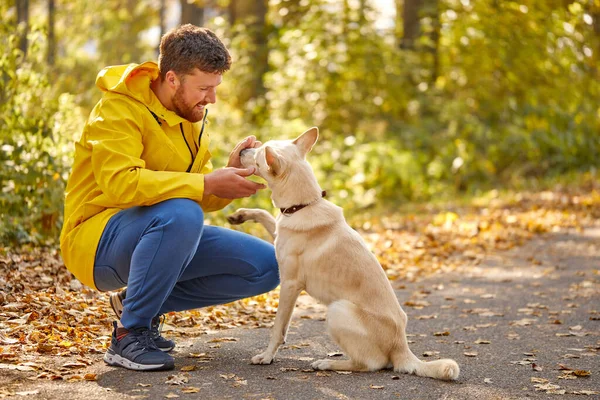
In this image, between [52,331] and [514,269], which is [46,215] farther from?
[514,269]

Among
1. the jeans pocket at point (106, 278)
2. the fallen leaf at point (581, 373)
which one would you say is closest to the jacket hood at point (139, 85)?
the jeans pocket at point (106, 278)

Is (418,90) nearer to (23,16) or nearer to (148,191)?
(23,16)

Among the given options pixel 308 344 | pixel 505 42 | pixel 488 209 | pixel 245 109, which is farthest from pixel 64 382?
pixel 505 42

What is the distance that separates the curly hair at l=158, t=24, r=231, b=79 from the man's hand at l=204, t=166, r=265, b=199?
0.59 meters

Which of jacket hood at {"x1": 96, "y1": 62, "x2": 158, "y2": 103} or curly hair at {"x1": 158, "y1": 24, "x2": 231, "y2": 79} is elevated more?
curly hair at {"x1": 158, "y1": 24, "x2": 231, "y2": 79}

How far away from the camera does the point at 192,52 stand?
160 inches

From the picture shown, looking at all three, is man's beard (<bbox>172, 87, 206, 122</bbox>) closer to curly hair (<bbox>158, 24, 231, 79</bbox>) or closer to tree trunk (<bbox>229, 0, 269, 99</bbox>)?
curly hair (<bbox>158, 24, 231, 79</bbox>)

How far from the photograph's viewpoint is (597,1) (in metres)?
13.6

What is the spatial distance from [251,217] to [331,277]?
2.84 feet

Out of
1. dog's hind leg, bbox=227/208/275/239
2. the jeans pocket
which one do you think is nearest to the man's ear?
dog's hind leg, bbox=227/208/275/239

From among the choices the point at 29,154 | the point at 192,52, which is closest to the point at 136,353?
the point at 192,52

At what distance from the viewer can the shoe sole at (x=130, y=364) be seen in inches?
154

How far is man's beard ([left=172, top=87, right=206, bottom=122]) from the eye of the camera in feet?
13.7

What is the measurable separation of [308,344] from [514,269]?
3.91 metres
